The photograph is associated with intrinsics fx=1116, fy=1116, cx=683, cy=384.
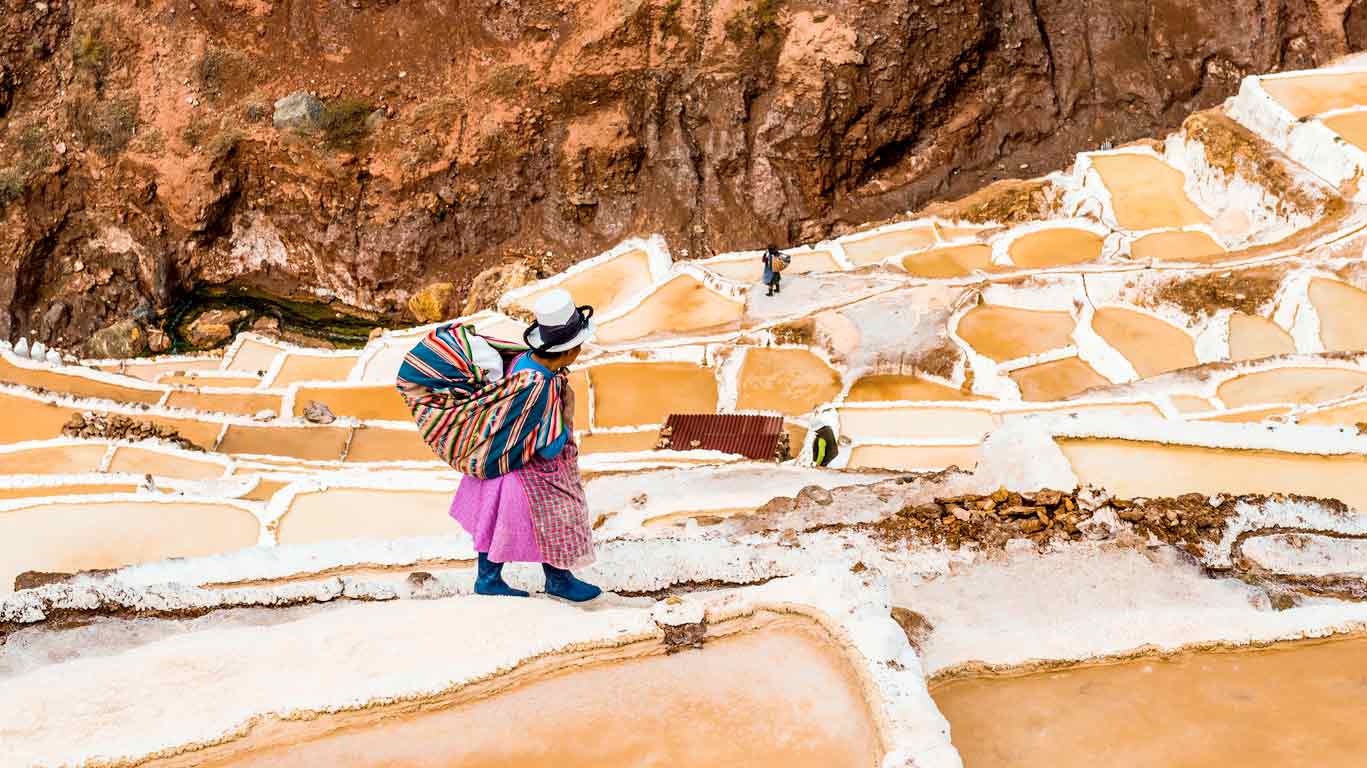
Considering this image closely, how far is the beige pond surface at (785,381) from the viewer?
14047mm

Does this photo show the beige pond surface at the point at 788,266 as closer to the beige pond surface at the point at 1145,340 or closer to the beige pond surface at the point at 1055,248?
the beige pond surface at the point at 1055,248

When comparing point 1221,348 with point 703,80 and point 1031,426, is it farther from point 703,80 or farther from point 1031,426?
point 703,80

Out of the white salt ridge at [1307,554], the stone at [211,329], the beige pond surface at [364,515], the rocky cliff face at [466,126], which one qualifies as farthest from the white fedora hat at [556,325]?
the stone at [211,329]

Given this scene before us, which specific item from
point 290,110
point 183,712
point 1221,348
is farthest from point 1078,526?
point 290,110

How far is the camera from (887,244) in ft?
62.5

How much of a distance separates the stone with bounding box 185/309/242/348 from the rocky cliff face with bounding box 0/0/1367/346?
0.86 m

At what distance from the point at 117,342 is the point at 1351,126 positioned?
22.2m

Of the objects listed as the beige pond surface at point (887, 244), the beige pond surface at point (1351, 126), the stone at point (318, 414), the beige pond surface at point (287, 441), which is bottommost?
the beige pond surface at point (287, 441)

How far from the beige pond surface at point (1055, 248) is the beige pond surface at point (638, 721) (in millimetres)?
13353

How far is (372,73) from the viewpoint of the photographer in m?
25.0

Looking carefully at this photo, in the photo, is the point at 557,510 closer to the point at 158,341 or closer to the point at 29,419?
the point at 29,419

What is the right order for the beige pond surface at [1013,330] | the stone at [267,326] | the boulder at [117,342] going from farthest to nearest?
the stone at [267,326] < the boulder at [117,342] < the beige pond surface at [1013,330]

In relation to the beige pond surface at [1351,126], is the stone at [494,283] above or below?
below

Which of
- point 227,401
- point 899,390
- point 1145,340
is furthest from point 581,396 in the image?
point 1145,340
